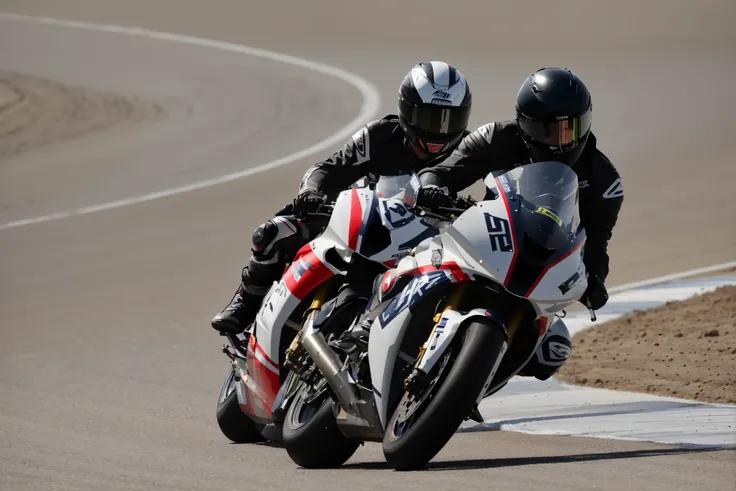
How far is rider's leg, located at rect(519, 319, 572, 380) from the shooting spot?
697 cm

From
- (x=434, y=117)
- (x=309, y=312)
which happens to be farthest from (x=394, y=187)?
(x=434, y=117)

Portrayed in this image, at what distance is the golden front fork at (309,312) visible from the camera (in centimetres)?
719

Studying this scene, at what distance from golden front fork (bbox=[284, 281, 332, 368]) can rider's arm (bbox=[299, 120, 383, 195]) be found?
88 centimetres

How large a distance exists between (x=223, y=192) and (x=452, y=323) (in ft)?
42.3

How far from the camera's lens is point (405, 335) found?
640 centimetres

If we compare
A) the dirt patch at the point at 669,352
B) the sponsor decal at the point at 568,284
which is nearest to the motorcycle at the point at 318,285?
the sponsor decal at the point at 568,284

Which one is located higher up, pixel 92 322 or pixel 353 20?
pixel 92 322

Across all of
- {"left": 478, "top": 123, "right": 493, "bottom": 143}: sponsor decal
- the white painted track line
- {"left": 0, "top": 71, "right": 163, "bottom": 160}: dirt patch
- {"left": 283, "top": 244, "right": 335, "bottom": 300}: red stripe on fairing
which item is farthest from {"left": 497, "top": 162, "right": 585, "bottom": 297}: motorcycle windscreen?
{"left": 0, "top": 71, "right": 163, "bottom": 160}: dirt patch

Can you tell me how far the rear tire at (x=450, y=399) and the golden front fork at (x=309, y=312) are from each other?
45.1 inches

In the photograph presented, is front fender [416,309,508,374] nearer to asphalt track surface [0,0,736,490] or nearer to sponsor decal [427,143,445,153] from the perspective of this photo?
asphalt track surface [0,0,736,490]

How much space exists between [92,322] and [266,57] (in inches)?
669

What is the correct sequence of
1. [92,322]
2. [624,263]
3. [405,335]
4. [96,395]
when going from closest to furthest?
[405,335] → [96,395] → [92,322] → [624,263]

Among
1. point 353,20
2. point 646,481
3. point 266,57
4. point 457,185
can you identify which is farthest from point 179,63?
point 646,481

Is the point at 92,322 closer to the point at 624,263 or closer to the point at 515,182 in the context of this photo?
the point at 624,263
